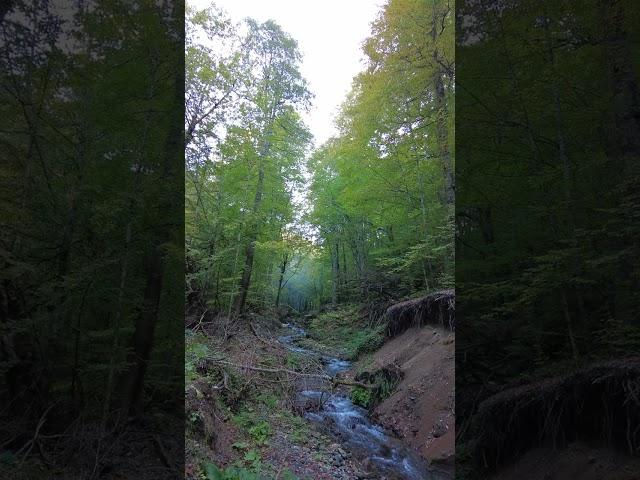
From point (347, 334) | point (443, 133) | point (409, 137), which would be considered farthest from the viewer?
point (347, 334)

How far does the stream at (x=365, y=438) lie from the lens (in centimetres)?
362

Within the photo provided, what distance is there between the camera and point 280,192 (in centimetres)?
720

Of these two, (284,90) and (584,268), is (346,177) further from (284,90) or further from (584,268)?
(584,268)

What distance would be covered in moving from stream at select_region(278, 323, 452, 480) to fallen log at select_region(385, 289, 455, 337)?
1682mm

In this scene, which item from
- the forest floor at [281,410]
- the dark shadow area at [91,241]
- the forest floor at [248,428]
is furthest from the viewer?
the forest floor at [281,410]

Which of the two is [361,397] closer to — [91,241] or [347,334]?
[347,334]

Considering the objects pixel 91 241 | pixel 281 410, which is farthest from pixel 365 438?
pixel 91 241

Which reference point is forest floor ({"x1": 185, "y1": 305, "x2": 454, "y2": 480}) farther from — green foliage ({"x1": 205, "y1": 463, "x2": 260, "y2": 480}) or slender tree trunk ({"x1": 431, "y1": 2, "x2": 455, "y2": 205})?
slender tree trunk ({"x1": 431, "y1": 2, "x2": 455, "y2": 205})

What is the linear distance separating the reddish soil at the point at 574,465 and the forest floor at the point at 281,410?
2316 millimetres

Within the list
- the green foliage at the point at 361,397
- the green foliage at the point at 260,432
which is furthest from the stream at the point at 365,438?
the green foliage at the point at 260,432

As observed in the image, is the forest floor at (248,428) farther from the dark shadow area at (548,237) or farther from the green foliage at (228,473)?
the dark shadow area at (548,237)

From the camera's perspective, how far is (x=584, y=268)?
1.58 metres

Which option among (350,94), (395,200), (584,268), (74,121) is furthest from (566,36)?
(350,94)

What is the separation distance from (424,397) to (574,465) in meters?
3.21
